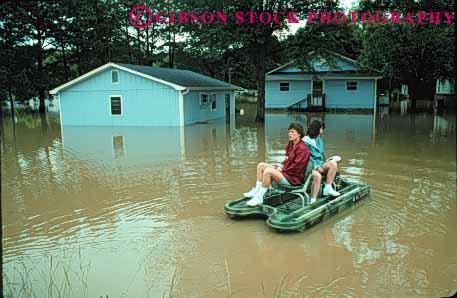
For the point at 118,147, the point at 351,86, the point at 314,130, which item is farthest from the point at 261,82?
the point at 314,130

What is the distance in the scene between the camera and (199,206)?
681 cm

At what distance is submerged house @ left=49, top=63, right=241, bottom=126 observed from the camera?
20578 millimetres

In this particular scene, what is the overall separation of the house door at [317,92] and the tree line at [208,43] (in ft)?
9.82

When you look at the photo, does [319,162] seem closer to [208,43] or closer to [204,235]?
[204,235]

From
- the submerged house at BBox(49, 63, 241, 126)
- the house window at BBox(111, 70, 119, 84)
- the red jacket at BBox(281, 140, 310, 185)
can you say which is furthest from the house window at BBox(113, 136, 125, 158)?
the red jacket at BBox(281, 140, 310, 185)

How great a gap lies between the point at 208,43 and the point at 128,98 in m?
4.85

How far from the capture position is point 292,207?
6066 mm

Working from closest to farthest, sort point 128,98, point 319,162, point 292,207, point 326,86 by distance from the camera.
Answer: point 292,207, point 319,162, point 128,98, point 326,86

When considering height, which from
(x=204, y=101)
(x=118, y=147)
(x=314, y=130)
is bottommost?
(x=118, y=147)

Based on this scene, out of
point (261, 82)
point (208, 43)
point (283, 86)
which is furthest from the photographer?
point (283, 86)

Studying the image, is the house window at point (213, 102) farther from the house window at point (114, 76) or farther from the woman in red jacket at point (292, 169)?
the woman in red jacket at point (292, 169)

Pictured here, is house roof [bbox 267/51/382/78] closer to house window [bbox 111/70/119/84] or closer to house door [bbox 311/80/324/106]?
house door [bbox 311/80/324/106]

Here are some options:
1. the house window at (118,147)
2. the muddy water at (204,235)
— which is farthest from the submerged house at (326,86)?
the muddy water at (204,235)

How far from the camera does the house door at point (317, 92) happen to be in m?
29.5
